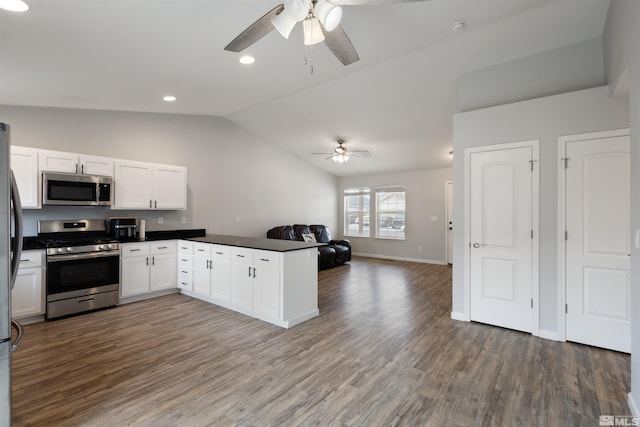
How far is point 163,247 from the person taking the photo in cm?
475

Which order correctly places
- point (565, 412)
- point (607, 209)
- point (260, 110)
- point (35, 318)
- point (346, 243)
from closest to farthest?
point (565, 412) → point (607, 209) → point (35, 318) → point (260, 110) → point (346, 243)

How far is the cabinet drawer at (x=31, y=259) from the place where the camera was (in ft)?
A: 11.6

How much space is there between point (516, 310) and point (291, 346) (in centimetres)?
245

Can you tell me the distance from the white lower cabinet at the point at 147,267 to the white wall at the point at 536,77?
4642mm

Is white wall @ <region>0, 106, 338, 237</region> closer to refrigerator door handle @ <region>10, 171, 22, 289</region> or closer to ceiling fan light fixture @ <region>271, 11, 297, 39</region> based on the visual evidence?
refrigerator door handle @ <region>10, 171, 22, 289</region>

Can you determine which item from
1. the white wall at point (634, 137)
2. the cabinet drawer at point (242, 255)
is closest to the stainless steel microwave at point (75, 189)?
the cabinet drawer at point (242, 255)

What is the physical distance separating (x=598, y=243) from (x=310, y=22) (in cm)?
325

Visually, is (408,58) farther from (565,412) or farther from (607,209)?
(565,412)

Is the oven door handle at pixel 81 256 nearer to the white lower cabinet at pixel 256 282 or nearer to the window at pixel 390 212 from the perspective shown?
the white lower cabinet at pixel 256 282

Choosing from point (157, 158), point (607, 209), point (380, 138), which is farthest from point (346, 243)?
point (607, 209)

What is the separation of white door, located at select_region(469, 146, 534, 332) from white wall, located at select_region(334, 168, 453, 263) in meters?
4.00

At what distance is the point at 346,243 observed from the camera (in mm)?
Result: 7746

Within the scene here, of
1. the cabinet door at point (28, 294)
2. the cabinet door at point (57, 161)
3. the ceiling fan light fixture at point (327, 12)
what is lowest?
the cabinet door at point (28, 294)

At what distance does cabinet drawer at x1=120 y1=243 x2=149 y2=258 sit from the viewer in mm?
4312
